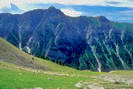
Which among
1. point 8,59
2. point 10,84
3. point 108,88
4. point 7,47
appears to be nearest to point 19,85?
point 10,84

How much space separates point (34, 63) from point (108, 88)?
85199 millimetres

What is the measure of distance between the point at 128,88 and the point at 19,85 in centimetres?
2687

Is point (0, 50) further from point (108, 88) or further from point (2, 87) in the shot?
point (2, 87)

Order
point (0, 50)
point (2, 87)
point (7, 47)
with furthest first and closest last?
point (7, 47) < point (0, 50) < point (2, 87)

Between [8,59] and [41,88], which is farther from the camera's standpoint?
[8,59]

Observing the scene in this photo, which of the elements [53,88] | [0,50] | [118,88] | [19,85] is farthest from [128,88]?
[0,50]

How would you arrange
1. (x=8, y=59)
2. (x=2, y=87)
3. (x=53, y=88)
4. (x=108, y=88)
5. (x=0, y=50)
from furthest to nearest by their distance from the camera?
(x=0, y=50), (x=8, y=59), (x=108, y=88), (x=53, y=88), (x=2, y=87)

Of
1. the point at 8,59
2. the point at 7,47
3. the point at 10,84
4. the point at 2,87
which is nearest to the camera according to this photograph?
the point at 2,87

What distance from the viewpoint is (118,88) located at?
70.8 metres

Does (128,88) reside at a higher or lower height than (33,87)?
lower

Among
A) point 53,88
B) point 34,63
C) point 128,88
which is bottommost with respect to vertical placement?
point 34,63

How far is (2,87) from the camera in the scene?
1976 inches

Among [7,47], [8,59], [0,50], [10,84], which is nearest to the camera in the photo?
[10,84]

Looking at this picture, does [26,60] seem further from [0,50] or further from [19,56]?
[0,50]
